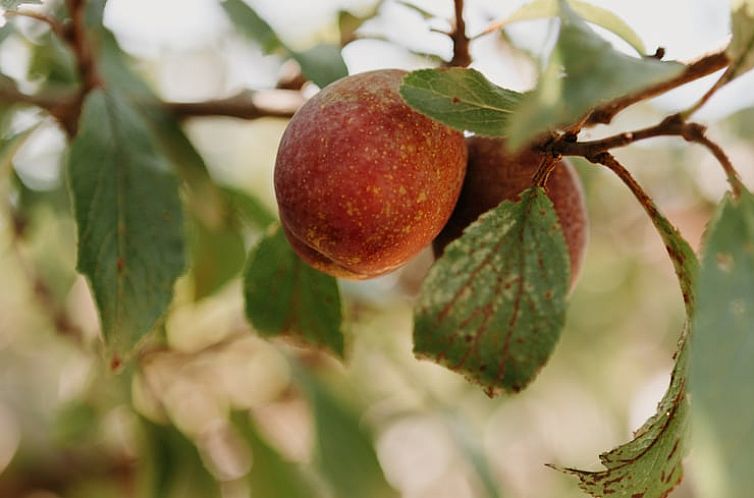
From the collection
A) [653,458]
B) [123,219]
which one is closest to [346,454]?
[123,219]

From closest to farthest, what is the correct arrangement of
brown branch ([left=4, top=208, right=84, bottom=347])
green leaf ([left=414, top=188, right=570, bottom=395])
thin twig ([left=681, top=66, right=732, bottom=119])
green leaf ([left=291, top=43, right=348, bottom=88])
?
thin twig ([left=681, top=66, right=732, bottom=119]) < green leaf ([left=414, top=188, right=570, bottom=395]) < green leaf ([left=291, top=43, right=348, bottom=88]) < brown branch ([left=4, top=208, right=84, bottom=347])

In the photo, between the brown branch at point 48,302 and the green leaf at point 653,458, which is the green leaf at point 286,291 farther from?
the brown branch at point 48,302

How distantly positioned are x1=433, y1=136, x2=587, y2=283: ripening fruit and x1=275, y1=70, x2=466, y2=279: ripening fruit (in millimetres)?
61

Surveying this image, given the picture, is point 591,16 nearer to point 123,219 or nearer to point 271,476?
point 123,219

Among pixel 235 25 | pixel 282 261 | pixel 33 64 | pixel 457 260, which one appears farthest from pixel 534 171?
pixel 33 64

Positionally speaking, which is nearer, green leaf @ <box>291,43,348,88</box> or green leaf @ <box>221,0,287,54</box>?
green leaf @ <box>291,43,348,88</box>

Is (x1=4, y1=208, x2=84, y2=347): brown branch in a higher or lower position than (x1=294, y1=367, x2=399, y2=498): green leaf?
lower

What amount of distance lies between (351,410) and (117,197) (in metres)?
0.51

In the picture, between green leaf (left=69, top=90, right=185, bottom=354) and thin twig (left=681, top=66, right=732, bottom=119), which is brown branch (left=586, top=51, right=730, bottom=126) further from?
green leaf (left=69, top=90, right=185, bottom=354)

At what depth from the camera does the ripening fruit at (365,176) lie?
552 millimetres

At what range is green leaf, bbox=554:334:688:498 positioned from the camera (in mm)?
545

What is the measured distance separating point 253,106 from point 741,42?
52cm

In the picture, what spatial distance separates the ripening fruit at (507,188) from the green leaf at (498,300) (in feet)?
0.13

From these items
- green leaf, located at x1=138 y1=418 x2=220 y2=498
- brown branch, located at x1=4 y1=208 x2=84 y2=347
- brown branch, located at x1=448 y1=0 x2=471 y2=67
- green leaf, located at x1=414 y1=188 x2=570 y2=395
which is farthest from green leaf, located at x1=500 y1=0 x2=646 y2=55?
brown branch, located at x1=4 y1=208 x2=84 y2=347
